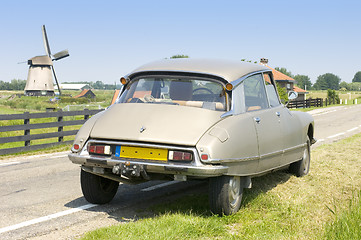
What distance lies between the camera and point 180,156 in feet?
16.5

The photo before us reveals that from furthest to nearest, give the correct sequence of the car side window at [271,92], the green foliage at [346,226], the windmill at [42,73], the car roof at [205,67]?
the windmill at [42,73] → the car side window at [271,92] → the car roof at [205,67] → the green foliage at [346,226]

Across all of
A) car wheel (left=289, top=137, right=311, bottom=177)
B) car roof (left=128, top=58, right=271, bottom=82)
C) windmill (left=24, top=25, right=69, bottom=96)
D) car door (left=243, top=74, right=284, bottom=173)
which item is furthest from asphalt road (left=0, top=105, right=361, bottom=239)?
windmill (left=24, top=25, right=69, bottom=96)

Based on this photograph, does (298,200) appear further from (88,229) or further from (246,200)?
(88,229)

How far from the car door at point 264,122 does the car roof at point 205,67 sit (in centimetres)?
18

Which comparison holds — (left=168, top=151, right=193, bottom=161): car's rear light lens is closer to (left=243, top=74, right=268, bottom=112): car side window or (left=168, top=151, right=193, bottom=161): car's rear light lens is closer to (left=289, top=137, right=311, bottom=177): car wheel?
(left=243, top=74, right=268, bottom=112): car side window

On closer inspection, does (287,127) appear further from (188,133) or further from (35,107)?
(35,107)

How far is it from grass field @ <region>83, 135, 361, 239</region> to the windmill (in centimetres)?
9422

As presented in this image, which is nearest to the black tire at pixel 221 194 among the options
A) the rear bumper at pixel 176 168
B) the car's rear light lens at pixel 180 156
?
the rear bumper at pixel 176 168

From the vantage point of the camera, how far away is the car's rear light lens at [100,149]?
5.36 meters

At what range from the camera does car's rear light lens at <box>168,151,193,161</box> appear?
5.03 m

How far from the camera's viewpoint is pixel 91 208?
6043 mm

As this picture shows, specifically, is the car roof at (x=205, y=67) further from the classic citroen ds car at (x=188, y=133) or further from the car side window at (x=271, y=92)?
the car side window at (x=271, y=92)

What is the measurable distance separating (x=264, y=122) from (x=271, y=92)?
1.13 metres

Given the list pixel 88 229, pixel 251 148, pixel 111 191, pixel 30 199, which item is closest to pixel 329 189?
pixel 251 148
